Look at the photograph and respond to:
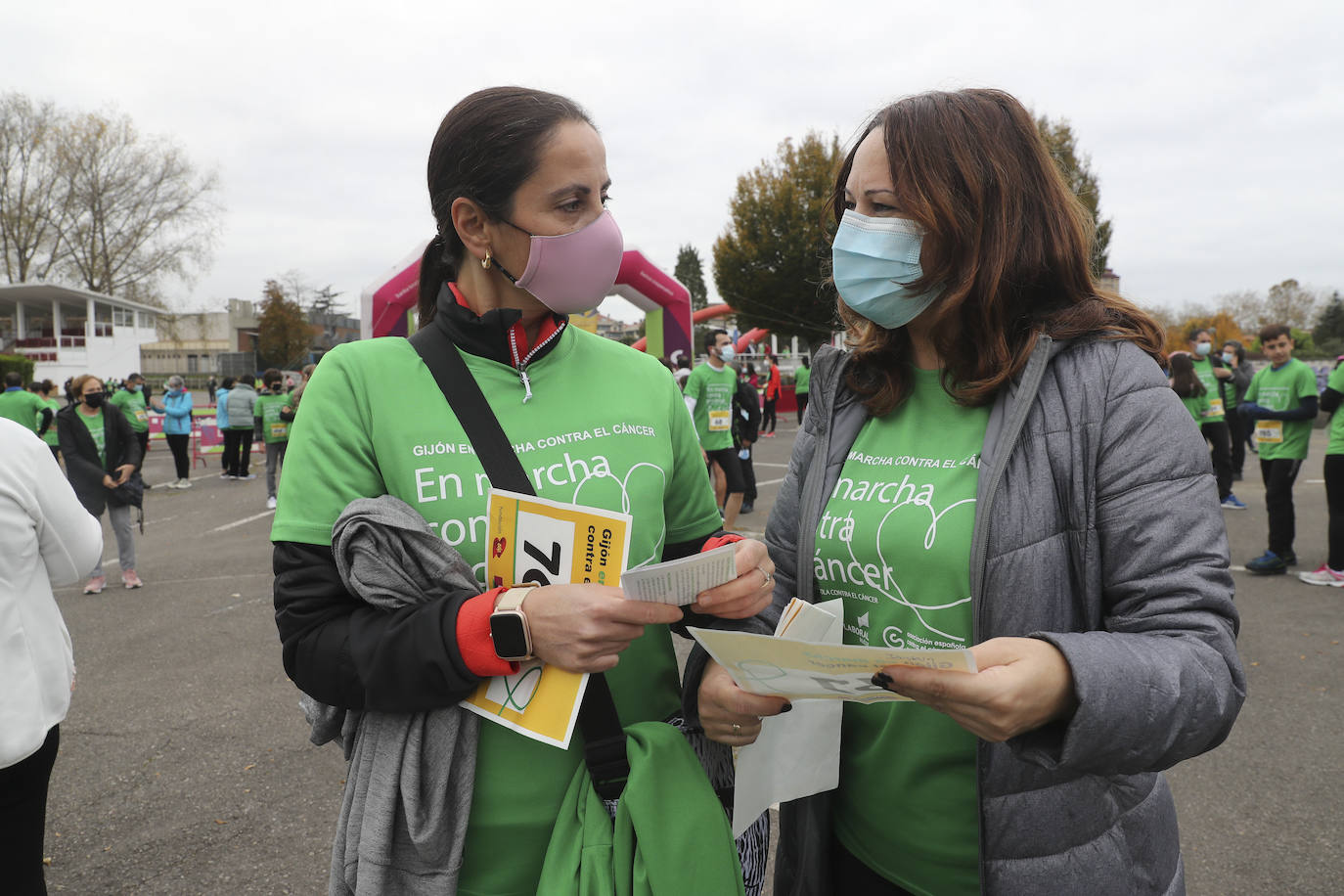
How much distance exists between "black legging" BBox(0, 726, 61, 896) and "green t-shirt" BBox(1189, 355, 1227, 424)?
10.8 m

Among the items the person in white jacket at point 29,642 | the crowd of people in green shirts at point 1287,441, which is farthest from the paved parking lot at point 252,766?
the person in white jacket at point 29,642

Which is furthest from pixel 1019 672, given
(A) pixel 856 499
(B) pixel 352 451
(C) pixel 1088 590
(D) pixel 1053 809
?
(B) pixel 352 451

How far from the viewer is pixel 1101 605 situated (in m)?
1.30

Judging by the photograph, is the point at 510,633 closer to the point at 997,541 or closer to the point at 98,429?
the point at 997,541

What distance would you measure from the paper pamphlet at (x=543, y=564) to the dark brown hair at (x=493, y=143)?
60 centimetres

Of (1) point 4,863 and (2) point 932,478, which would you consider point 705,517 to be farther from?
(1) point 4,863

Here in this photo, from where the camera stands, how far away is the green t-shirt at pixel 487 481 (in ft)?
4.57

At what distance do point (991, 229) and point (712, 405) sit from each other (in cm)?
746

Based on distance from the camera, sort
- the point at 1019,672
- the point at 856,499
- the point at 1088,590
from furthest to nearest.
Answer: the point at 856,499
the point at 1088,590
the point at 1019,672

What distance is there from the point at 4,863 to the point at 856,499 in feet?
7.72

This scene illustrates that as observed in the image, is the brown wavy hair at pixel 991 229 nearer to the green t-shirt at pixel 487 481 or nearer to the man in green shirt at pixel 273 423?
the green t-shirt at pixel 487 481

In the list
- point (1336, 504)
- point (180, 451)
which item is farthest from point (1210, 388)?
point (180, 451)

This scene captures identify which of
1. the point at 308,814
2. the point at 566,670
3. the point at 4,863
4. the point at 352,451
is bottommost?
the point at 308,814

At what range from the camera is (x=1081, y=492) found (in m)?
1.29
